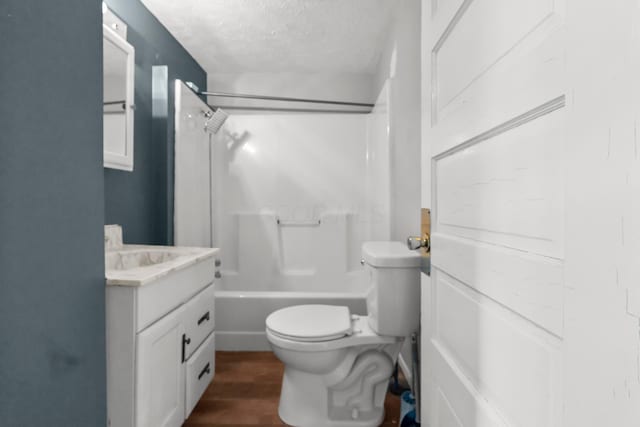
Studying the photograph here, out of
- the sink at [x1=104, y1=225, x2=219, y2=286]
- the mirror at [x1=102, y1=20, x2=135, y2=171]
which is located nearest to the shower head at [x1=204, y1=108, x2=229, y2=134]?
the mirror at [x1=102, y1=20, x2=135, y2=171]

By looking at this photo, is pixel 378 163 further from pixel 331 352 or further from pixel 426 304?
pixel 426 304

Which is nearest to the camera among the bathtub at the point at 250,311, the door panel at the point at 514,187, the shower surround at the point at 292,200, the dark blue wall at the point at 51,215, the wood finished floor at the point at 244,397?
the door panel at the point at 514,187

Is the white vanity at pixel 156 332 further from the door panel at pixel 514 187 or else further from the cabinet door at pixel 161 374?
the door panel at pixel 514 187

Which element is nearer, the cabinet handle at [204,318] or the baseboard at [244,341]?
the cabinet handle at [204,318]

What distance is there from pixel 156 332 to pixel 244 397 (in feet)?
2.81

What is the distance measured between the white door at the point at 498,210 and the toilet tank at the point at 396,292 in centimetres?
58

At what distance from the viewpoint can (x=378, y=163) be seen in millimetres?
2697

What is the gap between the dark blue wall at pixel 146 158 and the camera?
1952 mm

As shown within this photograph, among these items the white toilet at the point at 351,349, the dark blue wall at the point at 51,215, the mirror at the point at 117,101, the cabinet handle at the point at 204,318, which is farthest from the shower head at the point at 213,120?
the dark blue wall at the point at 51,215

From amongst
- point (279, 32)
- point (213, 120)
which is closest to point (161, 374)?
point (213, 120)

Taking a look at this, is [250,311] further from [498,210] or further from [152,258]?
[498,210]

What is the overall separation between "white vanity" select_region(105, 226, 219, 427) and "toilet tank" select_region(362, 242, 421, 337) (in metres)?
0.80

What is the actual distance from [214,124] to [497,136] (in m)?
2.57

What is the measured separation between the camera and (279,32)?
249 cm
